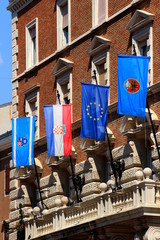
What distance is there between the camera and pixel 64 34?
170ft

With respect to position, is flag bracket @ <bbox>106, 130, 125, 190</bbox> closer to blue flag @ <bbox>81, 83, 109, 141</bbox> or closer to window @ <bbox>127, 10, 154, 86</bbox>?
blue flag @ <bbox>81, 83, 109, 141</bbox>

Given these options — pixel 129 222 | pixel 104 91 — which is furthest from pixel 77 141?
pixel 129 222

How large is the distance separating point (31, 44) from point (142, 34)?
1223 cm

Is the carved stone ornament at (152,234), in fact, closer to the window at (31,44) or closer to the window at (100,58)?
the window at (100,58)

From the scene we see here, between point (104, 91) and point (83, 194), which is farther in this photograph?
point (83, 194)

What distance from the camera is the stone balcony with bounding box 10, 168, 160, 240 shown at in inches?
1569

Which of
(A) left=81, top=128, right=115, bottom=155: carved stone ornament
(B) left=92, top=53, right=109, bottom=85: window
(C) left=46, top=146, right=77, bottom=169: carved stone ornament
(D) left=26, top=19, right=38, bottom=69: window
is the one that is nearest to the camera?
(A) left=81, top=128, right=115, bottom=155: carved stone ornament

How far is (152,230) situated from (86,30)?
500 inches

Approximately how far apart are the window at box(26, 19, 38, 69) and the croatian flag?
24.8 ft

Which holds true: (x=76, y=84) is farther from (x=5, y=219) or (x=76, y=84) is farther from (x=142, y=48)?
(x=5, y=219)

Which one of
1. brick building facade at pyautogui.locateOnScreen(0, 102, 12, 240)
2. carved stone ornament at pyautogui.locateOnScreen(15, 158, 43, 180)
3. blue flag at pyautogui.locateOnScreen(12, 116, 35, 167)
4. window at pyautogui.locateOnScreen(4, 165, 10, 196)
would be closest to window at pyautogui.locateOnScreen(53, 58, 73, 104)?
blue flag at pyautogui.locateOnScreen(12, 116, 35, 167)

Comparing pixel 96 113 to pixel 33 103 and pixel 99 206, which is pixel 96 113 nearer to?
pixel 99 206

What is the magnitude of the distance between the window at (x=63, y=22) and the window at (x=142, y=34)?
7.19 m

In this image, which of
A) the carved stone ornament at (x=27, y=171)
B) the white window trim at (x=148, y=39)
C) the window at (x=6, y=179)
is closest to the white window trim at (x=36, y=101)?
the carved stone ornament at (x=27, y=171)
